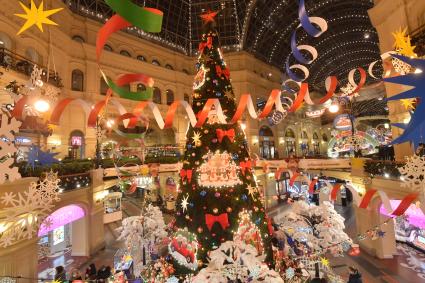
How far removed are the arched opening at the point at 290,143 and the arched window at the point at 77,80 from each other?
2400cm

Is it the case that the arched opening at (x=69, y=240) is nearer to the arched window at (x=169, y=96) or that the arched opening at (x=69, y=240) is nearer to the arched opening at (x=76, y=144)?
the arched opening at (x=76, y=144)

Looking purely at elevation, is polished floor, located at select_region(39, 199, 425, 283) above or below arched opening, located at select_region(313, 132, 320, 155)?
below

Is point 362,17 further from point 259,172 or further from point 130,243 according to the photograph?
point 130,243

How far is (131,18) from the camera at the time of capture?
90.8 inches

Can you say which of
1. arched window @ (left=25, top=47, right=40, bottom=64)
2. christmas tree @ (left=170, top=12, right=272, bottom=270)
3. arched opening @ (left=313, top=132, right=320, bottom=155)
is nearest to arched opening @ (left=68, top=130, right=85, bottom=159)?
arched window @ (left=25, top=47, right=40, bottom=64)

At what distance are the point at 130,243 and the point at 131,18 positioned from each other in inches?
375

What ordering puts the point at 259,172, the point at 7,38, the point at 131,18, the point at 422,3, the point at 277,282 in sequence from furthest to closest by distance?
the point at 259,172 < the point at 7,38 < the point at 422,3 < the point at 277,282 < the point at 131,18

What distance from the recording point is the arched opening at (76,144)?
18.7 meters

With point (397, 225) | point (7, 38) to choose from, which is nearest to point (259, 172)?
point (397, 225)

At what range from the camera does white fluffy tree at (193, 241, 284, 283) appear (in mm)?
4991

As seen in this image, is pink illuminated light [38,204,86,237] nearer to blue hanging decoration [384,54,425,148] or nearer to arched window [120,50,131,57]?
blue hanging decoration [384,54,425,148]

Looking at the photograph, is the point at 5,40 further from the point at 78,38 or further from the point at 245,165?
the point at 245,165

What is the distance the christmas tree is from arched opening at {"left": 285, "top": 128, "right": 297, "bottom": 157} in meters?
25.8

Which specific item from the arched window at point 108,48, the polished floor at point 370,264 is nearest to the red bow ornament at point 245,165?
the polished floor at point 370,264
